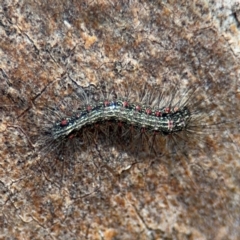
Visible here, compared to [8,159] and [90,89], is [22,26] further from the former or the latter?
[8,159]

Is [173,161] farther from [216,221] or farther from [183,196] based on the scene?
[216,221]

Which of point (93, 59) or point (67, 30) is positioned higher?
point (67, 30)

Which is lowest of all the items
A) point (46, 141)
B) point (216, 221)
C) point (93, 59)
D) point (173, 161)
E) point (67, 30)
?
point (216, 221)

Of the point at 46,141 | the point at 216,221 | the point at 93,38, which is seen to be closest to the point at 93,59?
the point at 93,38

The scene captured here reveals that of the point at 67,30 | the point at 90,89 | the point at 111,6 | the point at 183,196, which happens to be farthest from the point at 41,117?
the point at 183,196

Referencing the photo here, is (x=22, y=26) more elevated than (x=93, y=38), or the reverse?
(x=22, y=26)

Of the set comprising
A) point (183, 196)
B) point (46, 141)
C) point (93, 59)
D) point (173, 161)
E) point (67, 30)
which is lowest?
point (183, 196)

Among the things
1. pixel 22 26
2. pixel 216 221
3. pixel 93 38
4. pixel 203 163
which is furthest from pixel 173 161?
pixel 22 26

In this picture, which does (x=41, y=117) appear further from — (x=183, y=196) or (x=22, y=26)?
(x=183, y=196)
